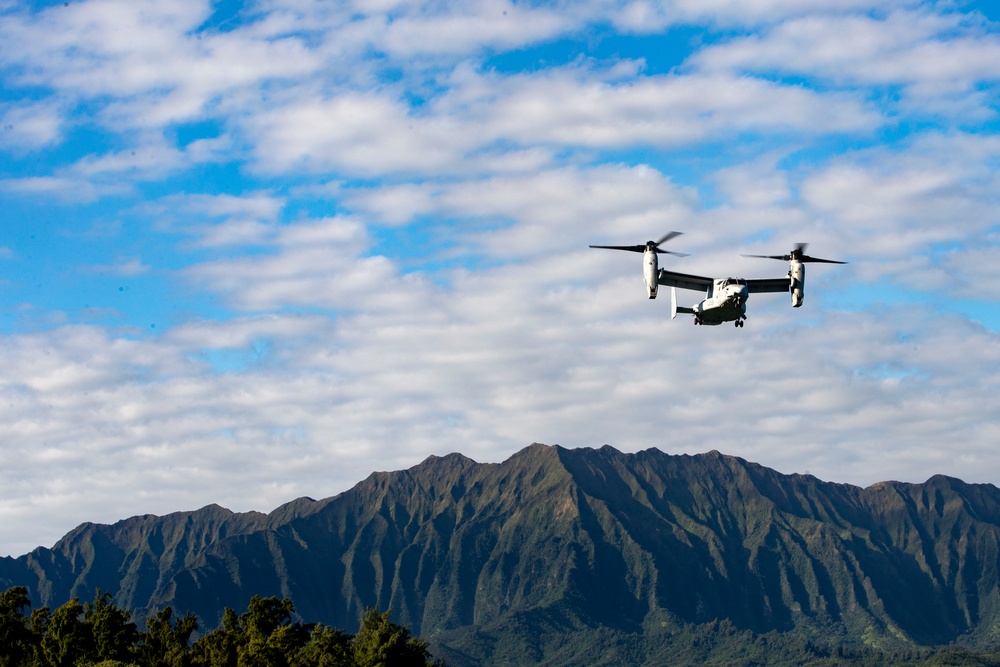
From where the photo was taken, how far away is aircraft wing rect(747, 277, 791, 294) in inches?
4668

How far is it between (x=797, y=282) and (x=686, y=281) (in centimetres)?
1144

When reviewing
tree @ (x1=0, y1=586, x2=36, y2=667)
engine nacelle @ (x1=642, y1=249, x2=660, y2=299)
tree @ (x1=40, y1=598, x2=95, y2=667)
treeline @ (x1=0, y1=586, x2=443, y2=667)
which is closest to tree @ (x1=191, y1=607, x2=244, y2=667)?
treeline @ (x1=0, y1=586, x2=443, y2=667)

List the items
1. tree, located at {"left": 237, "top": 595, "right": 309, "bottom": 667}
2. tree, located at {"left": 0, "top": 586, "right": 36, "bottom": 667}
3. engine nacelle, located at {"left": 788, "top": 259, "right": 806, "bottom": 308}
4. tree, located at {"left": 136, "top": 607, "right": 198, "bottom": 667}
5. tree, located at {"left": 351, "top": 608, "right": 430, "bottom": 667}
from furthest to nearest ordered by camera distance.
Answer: tree, located at {"left": 351, "top": 608, "right": 430, "bottom": 667} → tree, located at {"left": 0, "top": 586, "right": 36, "bottom": 667} → tree, located at {"left": 136, "top": 607, "right": 198, "bottom": 667} → tree, located at {"left": 237, "top": 595, "right": 309, "bottom": 667} → engine nacelle, located at {"left": 788, "top": 259, "right": 806, "bottom": 308}

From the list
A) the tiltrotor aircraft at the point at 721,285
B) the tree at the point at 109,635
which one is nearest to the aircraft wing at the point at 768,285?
the tiltrotor aircraft at the point at 721,285

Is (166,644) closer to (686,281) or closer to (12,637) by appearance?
(12,637)

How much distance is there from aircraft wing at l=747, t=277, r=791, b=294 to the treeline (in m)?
59.3

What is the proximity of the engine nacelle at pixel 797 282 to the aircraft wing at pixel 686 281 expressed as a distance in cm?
326

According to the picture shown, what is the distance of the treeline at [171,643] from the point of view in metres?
135

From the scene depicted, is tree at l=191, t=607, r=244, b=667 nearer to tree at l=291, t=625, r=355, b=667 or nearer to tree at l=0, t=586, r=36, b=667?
tree at l=291, t=625, r=355, b=667

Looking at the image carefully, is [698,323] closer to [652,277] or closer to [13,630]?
[652,277]

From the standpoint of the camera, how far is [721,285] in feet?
390

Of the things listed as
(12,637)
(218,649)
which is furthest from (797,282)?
(12,637)

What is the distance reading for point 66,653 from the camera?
14138 centimetres

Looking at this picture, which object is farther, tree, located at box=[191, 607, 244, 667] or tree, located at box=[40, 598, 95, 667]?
tree, located at box=[40, 598, 95, 667]
